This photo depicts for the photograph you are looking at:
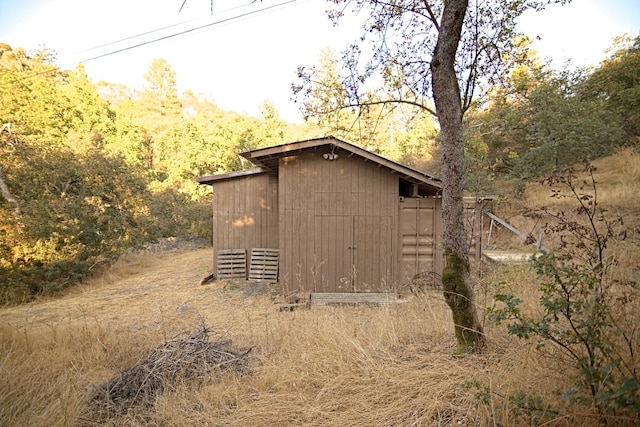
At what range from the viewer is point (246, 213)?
10.5 m

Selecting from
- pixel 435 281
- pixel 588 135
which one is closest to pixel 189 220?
pixel 435 281

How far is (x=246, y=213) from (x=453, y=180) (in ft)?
27.0

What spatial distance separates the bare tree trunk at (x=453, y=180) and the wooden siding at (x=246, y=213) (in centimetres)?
769

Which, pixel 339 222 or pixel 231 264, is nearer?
pixel 339 222

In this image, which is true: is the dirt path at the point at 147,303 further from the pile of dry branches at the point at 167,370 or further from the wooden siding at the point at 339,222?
the wooden siding at the point at 339,222

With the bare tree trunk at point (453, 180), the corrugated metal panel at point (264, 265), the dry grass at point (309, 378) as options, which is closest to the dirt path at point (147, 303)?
the corrugated metal panel at point (264, 265)

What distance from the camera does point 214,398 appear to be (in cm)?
289

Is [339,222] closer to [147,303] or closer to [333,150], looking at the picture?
[333,150]

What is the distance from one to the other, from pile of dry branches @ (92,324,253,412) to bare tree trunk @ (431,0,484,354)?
2.18 m

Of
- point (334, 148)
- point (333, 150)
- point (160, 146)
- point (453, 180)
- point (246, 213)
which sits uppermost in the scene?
point (160, 146)

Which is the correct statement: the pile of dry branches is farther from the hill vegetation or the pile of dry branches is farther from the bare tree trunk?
the hill vegetation

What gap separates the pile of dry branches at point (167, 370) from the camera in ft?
10.3

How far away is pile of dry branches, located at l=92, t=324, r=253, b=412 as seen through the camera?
314 cm

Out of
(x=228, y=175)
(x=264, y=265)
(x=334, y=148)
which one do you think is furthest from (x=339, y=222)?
(x=228, y=175)
